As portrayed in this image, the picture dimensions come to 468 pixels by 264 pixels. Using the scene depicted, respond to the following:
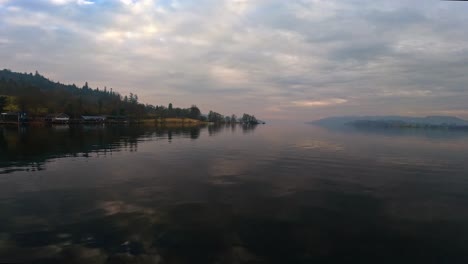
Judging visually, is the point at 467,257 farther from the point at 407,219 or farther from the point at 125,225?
the point at 125,225

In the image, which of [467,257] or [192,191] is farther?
[192,191]

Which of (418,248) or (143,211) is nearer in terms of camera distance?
(418,248)

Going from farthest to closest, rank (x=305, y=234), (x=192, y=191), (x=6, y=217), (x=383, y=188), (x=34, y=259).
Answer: (x=383, y=188) → (x=192, y=191) → (x=6, y=217) → (x=305, y=234) → (x=34, y=259)

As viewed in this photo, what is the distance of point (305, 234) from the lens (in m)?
16.3

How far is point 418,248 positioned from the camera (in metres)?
15.0

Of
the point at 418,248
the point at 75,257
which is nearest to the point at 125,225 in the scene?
the point at 75,257

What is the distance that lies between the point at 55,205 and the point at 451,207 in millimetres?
31736

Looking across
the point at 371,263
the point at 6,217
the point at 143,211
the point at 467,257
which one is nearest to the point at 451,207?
the point at 467,257

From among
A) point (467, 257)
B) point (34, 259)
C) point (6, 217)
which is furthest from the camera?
point (6, 217)

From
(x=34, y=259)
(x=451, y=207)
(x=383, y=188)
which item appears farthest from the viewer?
(x=383, y=188)

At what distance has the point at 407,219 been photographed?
19594 millimetres

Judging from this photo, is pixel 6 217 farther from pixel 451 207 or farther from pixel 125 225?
pixel 451 207

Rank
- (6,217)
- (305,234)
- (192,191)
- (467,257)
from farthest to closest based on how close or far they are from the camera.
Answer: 1. (192,191)
2. (6,217)
3. (305,234)
4. (467,257)

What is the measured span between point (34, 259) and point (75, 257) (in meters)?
1.78
